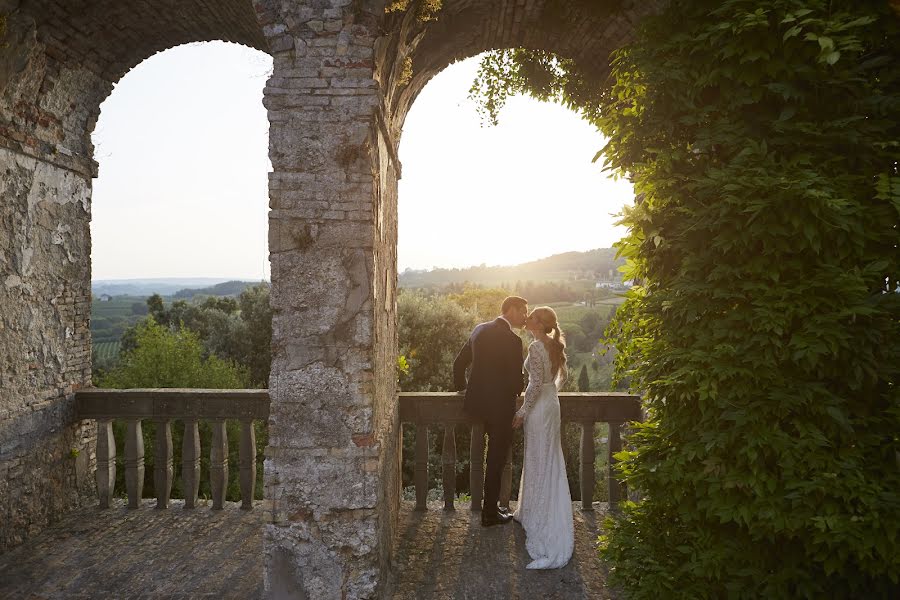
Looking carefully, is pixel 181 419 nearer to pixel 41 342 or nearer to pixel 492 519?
pixel 41 342

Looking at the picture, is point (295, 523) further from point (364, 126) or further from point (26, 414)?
point (26, 414)

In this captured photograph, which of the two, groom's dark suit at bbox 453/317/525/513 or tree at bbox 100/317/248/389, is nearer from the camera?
groom's dark suit at bbox 453/317/525/513

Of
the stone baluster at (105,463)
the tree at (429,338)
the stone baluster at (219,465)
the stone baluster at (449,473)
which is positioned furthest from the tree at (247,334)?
the stone baluster at (449,473)

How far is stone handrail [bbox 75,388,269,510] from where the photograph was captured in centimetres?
621

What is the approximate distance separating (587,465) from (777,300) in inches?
125

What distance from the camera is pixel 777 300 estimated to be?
11.7 ft

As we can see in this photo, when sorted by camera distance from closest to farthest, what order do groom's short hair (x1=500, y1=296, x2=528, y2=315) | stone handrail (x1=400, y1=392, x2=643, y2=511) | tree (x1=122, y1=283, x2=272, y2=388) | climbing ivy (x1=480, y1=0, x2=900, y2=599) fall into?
1. climbing ivy (x1=480, y1=0, x2=900, y2=599)
2. groom's short hair (x1=500, y1=296, x2=528, y2=315)
3. stone handrail (x1=400, y1=392, x2=643, y2=511)
4. tree (x1=122, y1=283, x2=272, y2=388)

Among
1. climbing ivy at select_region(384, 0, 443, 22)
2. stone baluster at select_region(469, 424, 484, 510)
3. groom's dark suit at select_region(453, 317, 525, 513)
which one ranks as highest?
climbing ivy at select_region(384, 0, 443, 22)

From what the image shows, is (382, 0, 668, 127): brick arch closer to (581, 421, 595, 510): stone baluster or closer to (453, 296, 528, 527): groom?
(453, 296, 528, 527): groom

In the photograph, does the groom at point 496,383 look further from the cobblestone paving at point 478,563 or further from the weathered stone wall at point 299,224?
the weathered stone wall at point 299,224

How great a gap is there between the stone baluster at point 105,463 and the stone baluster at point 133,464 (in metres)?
0.18

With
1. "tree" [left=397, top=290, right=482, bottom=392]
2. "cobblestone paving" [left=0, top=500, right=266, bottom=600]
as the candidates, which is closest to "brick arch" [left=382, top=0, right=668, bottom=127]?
"cobblestone paving" [left=0, top=500, right=266, bottom=600]

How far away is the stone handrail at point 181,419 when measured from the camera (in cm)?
621

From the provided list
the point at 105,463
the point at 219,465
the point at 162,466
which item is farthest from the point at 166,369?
the point at 219,465
